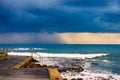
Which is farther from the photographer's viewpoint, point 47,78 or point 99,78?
point 99,78

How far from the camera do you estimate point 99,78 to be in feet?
103

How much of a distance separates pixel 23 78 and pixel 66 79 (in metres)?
13.2

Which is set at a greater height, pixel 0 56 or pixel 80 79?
pixel 0 56

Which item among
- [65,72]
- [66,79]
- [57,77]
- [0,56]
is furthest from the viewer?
[65,72]

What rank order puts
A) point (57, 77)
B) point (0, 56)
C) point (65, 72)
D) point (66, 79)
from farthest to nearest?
1. point (65, 72)
2. point (0, 56)
3. point (66, 79)
4. point (57, 77)

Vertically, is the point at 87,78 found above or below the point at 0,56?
below

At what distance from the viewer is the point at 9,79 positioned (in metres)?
14.5

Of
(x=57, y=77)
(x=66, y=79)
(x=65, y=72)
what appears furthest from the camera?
(x=65, y=72)

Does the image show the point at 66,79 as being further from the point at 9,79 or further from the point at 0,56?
the point at 9,79

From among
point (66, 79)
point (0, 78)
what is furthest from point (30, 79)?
point (66, 79)

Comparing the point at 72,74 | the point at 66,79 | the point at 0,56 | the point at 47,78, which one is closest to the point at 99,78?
the point at 72,74

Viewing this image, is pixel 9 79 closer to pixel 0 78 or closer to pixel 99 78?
pixel 0 78

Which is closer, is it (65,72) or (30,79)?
(30,79)

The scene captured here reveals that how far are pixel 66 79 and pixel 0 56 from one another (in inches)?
285
